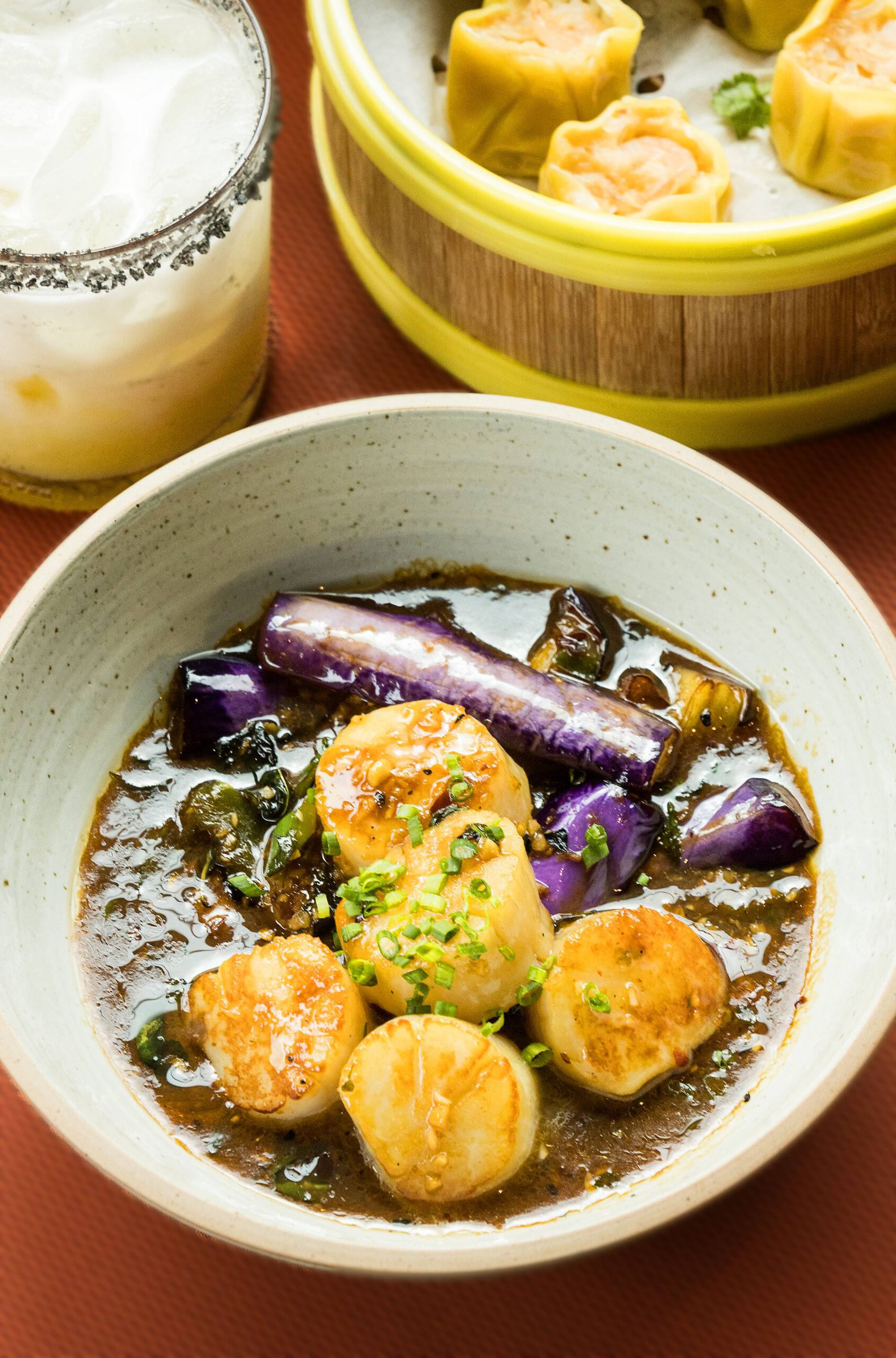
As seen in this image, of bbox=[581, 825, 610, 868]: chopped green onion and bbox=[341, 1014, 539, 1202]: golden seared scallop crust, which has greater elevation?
bbox=[581, 825, 610, 868]: chopped green onion

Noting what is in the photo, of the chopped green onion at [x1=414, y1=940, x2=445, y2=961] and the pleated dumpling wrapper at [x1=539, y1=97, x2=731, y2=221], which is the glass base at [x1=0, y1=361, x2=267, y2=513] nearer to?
the pleated dumpling wrapper at [x1=539, y1=97, x2=731, y2=221]

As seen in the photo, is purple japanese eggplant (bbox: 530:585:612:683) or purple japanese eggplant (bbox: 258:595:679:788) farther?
purple japanese eggplant (bbox: 530:585:612:683)

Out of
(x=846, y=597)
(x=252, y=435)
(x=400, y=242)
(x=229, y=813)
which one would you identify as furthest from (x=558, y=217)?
(x=229, y=813)

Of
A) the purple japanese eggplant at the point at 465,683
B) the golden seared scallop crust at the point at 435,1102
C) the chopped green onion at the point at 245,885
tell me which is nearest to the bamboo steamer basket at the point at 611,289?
the purple japanese eggplant at the point at 465,683

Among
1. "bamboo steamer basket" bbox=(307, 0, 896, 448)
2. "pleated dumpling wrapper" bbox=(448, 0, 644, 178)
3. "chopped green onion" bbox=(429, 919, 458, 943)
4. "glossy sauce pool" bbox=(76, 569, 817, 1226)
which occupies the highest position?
"pleated dumpling wrapper" bbox=(448, 0, 644, 178)

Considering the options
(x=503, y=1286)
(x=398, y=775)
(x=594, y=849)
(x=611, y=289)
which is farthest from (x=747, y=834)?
(x=611, y=289)

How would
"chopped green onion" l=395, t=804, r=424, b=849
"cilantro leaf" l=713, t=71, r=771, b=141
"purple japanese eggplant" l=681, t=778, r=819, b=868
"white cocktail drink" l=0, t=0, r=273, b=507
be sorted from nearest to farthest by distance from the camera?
"chopped green onion" l=395, t=804, r=424, b=849
"purple japanese eggplant" l=681, t=778, r=819, b=868
"white cocktail drink" l=0, t=0, r=273, b=507
"cilantro leaf" l=713, t=71, r=771, b=141

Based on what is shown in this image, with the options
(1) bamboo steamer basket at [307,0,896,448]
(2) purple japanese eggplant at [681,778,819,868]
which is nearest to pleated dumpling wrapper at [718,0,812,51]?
(1) bamboo steamer basket at [307,0,896,448]

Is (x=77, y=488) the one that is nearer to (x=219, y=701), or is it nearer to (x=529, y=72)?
(x=219, y=701)

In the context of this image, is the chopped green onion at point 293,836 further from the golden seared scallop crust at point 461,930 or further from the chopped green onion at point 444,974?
the chopped green onion at point 444,974
